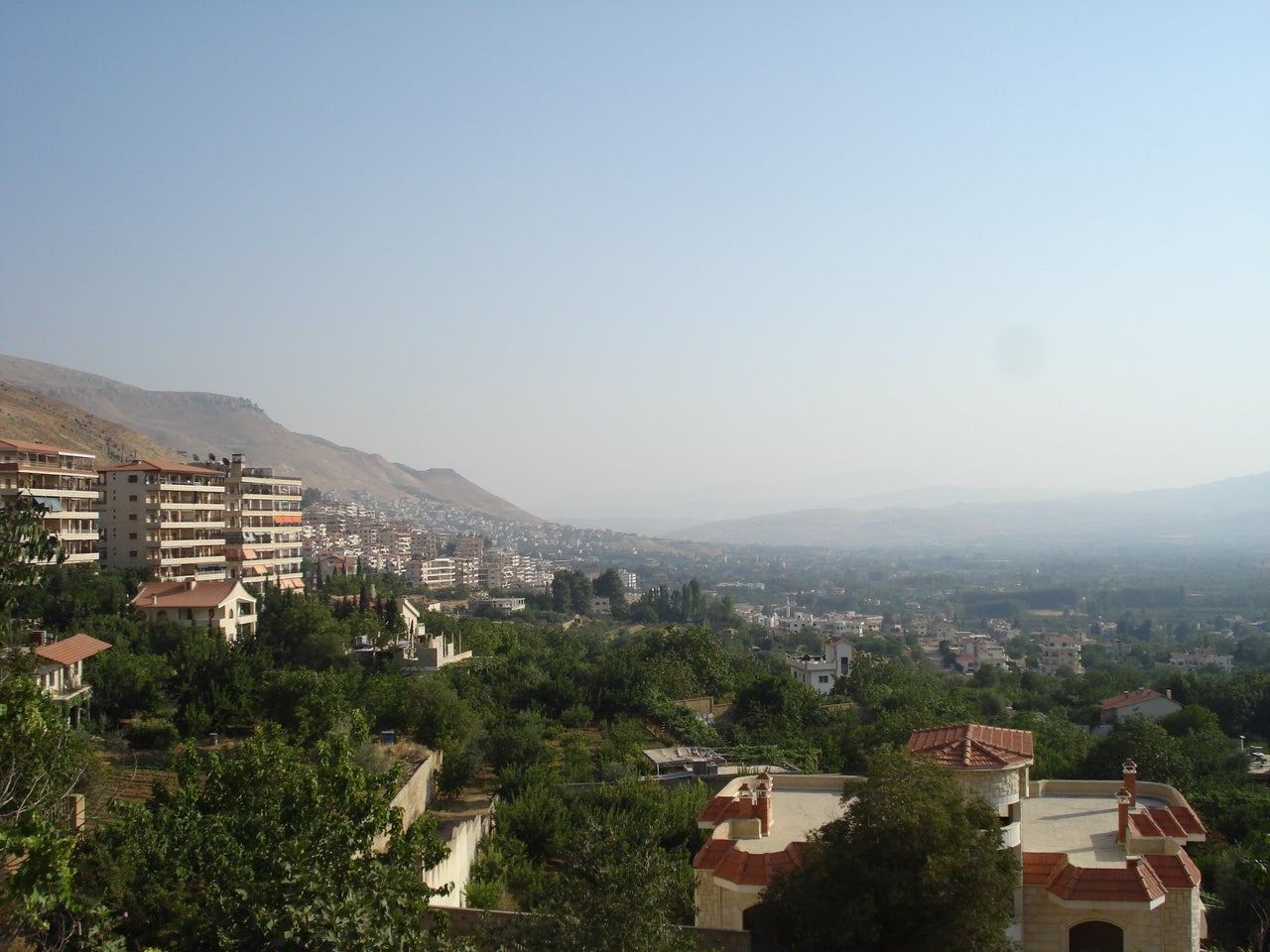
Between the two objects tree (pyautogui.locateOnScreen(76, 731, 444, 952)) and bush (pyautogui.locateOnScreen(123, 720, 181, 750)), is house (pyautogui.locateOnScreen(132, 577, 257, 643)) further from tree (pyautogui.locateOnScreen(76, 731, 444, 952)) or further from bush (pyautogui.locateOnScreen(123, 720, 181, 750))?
tree (pyautogui.locateOnScreen(76, 731, 444, 952))

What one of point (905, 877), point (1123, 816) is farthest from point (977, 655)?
point (905, 877)

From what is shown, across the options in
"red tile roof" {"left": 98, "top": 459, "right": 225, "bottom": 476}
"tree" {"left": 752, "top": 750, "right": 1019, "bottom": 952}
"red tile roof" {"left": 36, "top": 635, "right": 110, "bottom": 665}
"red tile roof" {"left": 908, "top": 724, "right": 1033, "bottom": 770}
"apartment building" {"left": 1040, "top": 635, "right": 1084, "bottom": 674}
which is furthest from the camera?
"apartment building" {"left": 1040, "top": 635, "right": 1084, "bottom": 674}

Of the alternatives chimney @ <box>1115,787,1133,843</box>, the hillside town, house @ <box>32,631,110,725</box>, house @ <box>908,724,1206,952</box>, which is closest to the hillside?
the hillside town

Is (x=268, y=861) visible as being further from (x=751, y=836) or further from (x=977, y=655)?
(x=977, y=655)

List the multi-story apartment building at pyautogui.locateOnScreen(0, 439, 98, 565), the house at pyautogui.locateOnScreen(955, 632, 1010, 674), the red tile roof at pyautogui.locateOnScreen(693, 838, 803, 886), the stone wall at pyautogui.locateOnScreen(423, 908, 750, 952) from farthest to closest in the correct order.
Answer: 1. the house at pyautogui.locateOnScreen(955, 632, 1010, 674)
2. the multi-story apartment building at pyautogui.locateOnScreen(0, 439, 98, 565)
3. the red tile roof at pyautogui.locateOnScreen(693, 838, 803, 886)
4. the stone wall at pyautogui.locateOnScreen(423, 908, 750, 952)

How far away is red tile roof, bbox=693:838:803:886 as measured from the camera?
9875mm

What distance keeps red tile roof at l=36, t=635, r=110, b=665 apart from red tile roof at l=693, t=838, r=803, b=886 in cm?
1500

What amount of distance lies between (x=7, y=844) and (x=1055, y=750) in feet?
73.6

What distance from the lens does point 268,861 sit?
6.99 m

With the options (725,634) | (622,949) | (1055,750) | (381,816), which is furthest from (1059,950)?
(725,634)

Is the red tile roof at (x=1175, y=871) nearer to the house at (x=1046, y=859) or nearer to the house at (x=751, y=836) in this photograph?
the house at (x=1046, y=859)

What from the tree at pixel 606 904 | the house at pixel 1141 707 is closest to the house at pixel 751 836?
the tree at pixel 606 904

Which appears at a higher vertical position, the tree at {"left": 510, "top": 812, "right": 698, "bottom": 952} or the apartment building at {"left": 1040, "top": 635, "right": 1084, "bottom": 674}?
the tree at {"left": 510, "top": 812, "right": 698, "bottom": 952}

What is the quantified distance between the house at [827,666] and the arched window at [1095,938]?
26.5m
